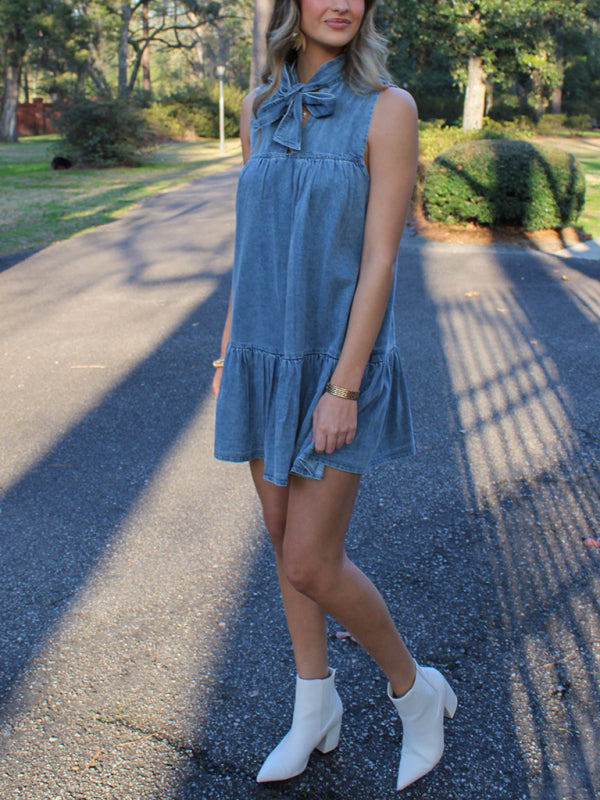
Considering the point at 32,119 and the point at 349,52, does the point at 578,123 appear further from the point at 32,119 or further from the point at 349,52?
the point at 349,52

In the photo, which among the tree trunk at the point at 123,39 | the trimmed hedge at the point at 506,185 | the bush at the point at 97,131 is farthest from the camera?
the tree trunk at the point at 123,39

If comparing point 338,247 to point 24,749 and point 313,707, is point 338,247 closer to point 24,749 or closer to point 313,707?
point 313,707

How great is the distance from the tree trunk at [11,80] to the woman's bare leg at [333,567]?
34224mm

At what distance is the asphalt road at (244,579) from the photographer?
2.09m

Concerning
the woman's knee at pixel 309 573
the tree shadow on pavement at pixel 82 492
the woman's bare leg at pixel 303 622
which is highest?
the woman's knee at pixel 309 573

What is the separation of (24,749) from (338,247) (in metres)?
1.60

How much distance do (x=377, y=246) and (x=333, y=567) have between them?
760 mm

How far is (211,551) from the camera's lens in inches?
123

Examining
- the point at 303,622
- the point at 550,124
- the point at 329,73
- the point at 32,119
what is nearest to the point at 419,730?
the point at 303,622

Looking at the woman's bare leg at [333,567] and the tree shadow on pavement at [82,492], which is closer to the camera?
the woman's bare leg at [333,567]

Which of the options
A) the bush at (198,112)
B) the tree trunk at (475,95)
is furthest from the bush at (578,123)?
the tree trunk at (475,95)

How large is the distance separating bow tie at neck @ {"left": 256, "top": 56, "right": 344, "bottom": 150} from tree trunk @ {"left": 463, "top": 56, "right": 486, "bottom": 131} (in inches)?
782

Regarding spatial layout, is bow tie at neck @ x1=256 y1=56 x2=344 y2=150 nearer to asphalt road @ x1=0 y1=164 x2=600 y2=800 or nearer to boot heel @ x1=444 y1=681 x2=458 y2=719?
boot heel @ x1=444 y1=681 x2=458 y2=719

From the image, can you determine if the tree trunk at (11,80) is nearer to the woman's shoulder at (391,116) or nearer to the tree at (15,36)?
the tree at (15,36)
